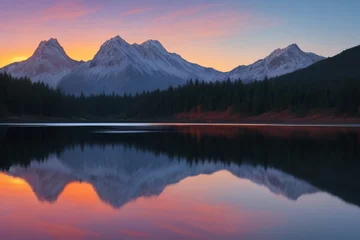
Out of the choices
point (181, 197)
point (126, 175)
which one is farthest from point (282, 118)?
point (181, 197)

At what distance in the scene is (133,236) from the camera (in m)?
13.9

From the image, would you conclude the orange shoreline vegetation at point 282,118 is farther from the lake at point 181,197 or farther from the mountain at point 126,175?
the mountain at point 126,175

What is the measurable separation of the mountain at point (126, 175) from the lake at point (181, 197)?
54mm

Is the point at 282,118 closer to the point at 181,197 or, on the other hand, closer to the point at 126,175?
the point at 126,175

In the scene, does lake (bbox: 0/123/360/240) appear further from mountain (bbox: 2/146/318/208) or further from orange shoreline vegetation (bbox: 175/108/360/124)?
orange shoreline vegetation (bbox: 175/108/360/124)

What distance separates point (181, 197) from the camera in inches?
798

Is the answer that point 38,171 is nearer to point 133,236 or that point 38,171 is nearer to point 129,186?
point 129,186

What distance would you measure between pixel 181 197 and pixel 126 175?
7308 millimetres

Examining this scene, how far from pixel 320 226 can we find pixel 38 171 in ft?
60.2

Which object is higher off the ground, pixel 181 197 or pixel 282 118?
pixel 181 197

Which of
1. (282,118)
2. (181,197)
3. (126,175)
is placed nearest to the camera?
(181,197)

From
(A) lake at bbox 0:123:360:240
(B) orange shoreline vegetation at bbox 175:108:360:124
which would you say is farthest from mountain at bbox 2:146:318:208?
(B) orange shoreline vegetation at bbox 175:108:360:124

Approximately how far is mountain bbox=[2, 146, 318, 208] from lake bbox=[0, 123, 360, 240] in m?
0.05

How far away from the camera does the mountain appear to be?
21.5m
